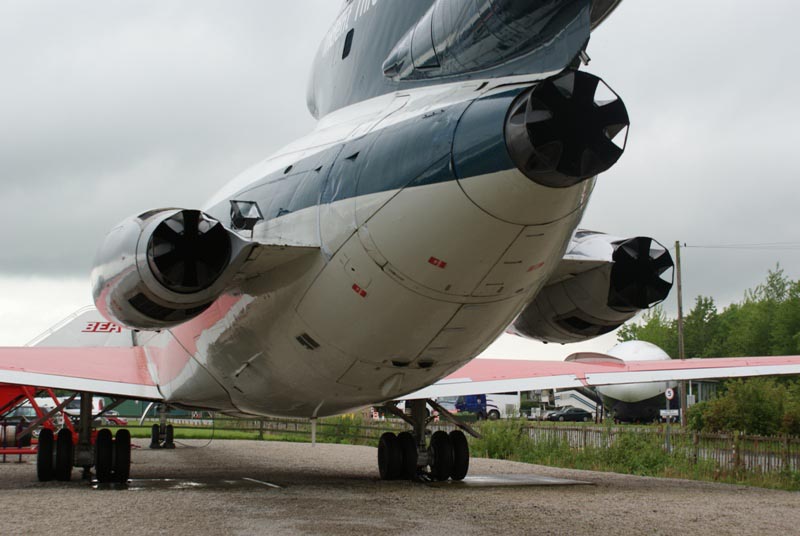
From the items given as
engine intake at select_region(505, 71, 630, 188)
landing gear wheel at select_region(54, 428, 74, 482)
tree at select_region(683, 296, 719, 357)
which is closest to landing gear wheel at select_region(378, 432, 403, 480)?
landing gear wheel at select_region(54, 428, 74, 482)

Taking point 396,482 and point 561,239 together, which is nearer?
point 561,239

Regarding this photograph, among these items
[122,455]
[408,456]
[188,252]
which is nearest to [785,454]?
[408,456]

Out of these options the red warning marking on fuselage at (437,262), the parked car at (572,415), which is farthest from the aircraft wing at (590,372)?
the parked car at (572,415)

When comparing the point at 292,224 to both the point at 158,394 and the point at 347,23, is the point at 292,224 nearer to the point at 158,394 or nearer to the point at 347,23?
the point at 347,23

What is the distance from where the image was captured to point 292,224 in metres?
7.95

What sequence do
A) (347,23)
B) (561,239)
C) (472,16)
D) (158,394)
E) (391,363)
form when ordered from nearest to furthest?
(472,16)
(561,239)
(391,363)
(347,23)
(158,394)

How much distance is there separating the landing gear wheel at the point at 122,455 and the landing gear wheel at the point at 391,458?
3619mm

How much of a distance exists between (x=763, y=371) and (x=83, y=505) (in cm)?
817

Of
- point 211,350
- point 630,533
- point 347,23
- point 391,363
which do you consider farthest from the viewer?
point 211,350

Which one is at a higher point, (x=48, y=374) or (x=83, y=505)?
(x=48, y=374)

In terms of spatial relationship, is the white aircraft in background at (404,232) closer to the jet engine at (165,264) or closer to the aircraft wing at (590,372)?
the jet engine at (165,264)

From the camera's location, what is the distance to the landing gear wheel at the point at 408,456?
42.4 ft

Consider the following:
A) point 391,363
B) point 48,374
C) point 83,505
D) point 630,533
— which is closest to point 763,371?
point 630,533

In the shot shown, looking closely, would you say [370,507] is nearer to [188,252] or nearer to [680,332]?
[188,252]
